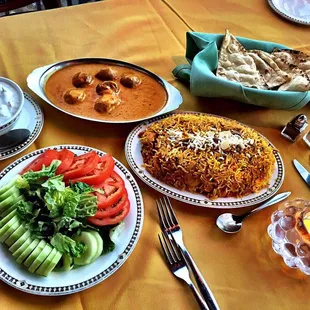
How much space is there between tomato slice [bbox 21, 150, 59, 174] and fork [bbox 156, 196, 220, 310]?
309mm

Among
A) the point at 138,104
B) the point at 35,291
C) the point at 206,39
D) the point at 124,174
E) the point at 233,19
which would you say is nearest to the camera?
the point at 35,291

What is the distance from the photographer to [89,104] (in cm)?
141

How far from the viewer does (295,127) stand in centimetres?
140

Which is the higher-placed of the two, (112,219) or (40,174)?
(40,174)

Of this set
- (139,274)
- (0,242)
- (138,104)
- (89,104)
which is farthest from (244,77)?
(0,242)

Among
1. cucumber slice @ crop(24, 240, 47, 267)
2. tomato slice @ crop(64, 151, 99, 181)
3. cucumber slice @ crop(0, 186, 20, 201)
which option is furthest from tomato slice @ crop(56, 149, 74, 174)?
cucumber slice @ crop(24, 240, 47, 267)

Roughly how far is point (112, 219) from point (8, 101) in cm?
51

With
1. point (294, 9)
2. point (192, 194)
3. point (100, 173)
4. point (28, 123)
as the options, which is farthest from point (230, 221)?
point (294, 9)

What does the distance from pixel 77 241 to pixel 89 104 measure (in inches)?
Result: 23.1

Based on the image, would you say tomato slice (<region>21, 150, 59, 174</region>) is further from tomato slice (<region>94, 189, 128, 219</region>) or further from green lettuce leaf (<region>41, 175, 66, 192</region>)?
tomato slice (<region>94, 189, 128, 219</region>)

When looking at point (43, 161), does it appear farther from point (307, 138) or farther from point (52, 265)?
point (307, 138)

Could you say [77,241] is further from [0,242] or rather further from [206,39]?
[206,39]

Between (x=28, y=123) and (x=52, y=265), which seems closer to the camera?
(x=52, y=265)

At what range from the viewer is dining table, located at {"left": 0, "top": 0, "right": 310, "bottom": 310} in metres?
0.98
